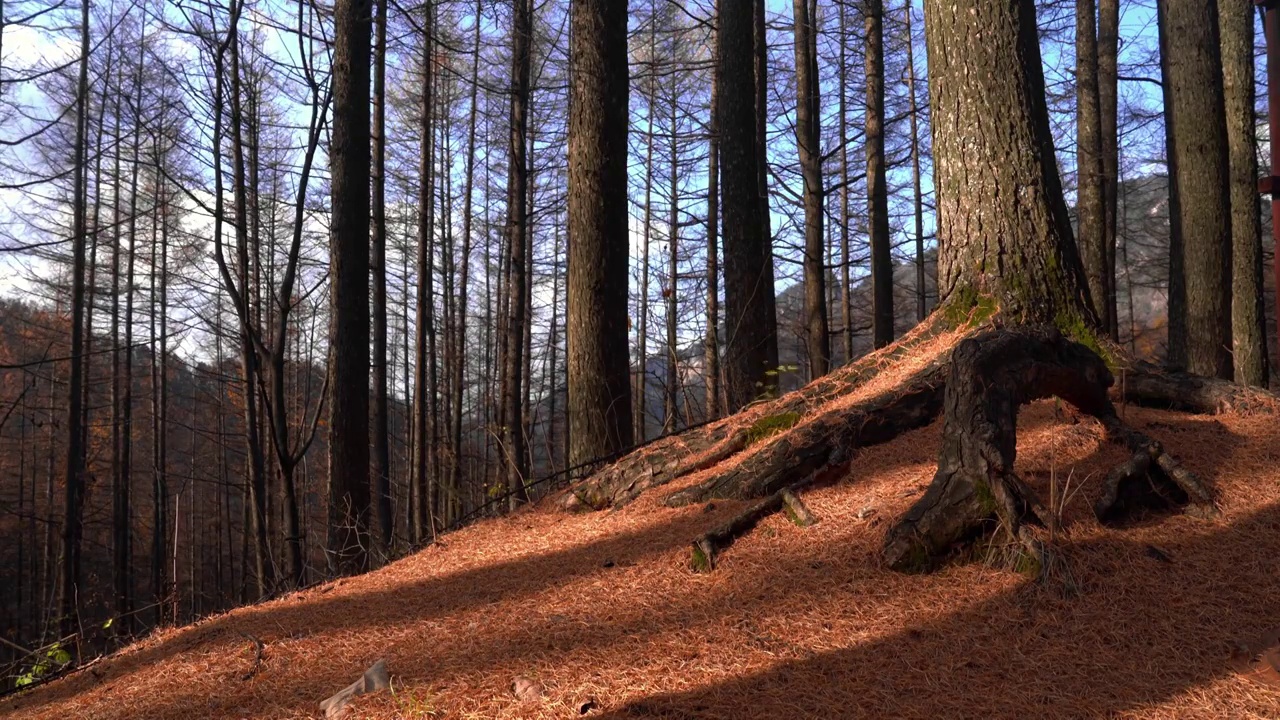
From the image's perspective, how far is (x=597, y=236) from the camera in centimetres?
693

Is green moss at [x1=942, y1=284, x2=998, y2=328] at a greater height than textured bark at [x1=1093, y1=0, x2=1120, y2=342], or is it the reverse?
textured bark at [x1=1093, y1=0, x2=1120, y2=342]

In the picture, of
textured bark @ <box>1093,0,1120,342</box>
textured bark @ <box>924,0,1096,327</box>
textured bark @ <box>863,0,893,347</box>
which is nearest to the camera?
textured bark @ <box>924,0,1096,327</box>

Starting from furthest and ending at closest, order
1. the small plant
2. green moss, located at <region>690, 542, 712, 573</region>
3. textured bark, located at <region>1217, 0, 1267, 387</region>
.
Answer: textured bark, located at <region>1217, 0, 1267, 387</region> < the small plant < green moss, located at <region>690, 542, 712, 573</region>

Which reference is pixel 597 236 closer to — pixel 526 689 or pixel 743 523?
pixel 743 523

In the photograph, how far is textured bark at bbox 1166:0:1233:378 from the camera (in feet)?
32.4

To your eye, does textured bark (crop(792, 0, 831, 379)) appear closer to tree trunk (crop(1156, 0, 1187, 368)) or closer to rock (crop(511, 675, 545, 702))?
tree trunk (crop(1156, 0, 1187, 368))

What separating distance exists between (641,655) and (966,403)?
6.49ft

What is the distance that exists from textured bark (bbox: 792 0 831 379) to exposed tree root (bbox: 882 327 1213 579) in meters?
6.85

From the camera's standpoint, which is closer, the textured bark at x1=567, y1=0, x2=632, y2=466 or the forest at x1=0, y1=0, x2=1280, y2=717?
the forest at x1=0, y1=0, x2=1280, y2=717

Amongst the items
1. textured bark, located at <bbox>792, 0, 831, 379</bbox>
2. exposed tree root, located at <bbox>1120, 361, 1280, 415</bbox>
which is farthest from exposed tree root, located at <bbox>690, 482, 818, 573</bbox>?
textured bark, located at <bbox>792, 0, 831, 379</bbox>

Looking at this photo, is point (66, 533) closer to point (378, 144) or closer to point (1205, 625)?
point (378, 144)

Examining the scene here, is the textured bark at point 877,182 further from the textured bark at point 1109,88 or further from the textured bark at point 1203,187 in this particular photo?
the textured bark at point 1203,187

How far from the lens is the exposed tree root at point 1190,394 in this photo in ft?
16.0

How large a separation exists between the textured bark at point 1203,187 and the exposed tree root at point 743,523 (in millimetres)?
8309
